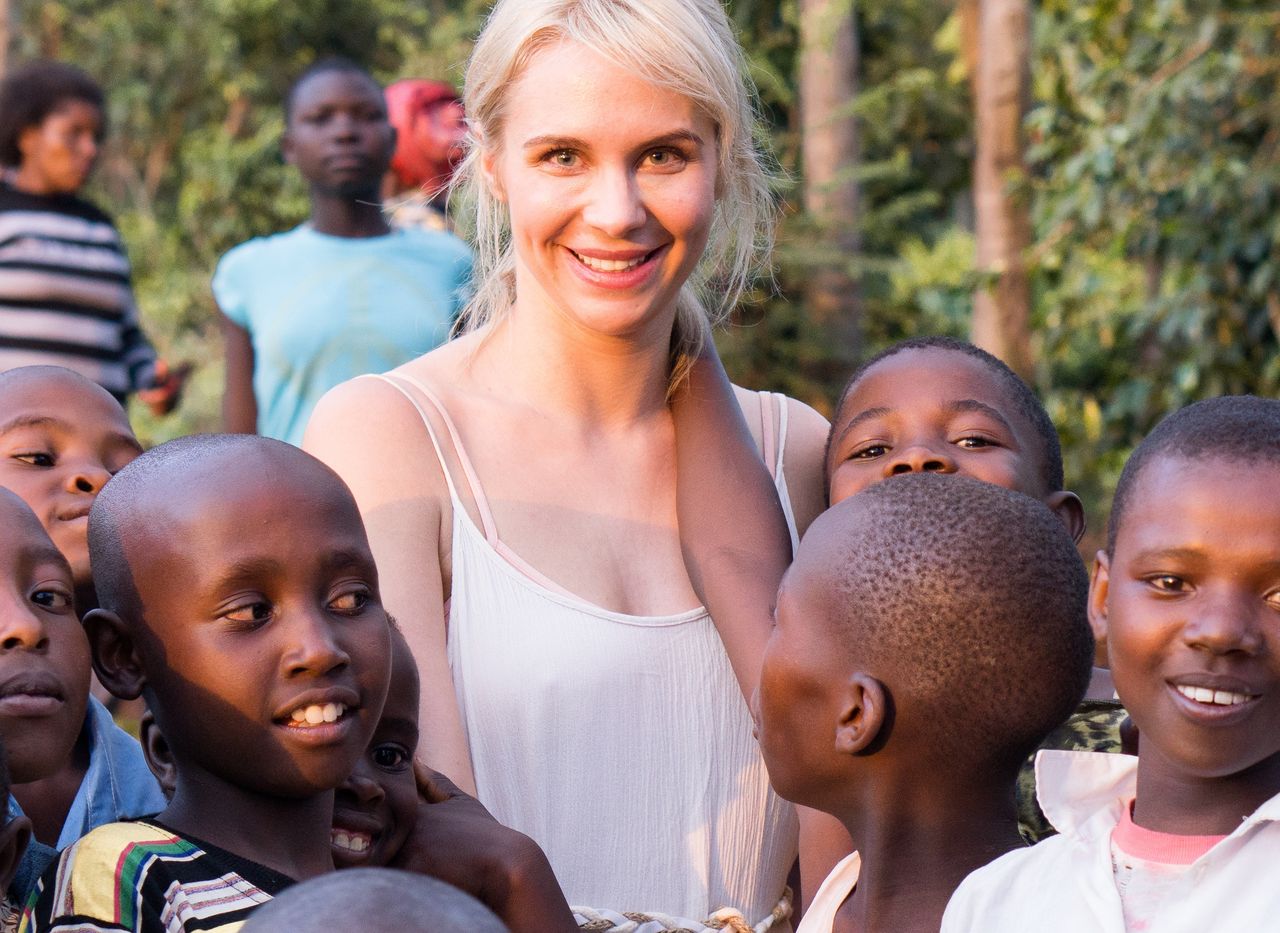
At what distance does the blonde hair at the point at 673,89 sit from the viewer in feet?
9.09

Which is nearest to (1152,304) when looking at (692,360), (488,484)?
(692,360)

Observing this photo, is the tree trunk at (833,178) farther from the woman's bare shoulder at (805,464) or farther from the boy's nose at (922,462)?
the boy's nose at (922,462)

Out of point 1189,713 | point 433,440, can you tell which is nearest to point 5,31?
point 433,440

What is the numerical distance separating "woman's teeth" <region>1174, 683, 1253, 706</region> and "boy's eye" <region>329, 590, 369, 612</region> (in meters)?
0.98

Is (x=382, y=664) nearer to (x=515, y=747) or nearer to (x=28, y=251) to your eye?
(x=515, y=747)

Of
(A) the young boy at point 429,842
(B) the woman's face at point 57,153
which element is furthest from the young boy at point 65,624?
(B) the woman's face at point 57,153

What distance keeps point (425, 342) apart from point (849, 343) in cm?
438

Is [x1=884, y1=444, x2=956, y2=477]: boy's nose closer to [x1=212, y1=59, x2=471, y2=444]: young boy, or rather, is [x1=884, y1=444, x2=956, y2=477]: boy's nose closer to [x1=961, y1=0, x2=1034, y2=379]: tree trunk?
[x1=212, y1=59, x2=471, y2=444]: young boy

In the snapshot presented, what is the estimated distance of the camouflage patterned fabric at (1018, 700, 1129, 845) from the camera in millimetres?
2469

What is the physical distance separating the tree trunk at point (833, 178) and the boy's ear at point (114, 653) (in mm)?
7092

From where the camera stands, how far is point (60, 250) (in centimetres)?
543

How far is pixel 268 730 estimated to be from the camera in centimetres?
209

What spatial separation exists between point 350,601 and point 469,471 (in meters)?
0.68

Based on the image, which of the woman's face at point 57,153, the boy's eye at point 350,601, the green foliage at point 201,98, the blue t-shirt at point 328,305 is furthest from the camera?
the green foliage at point 201,98
